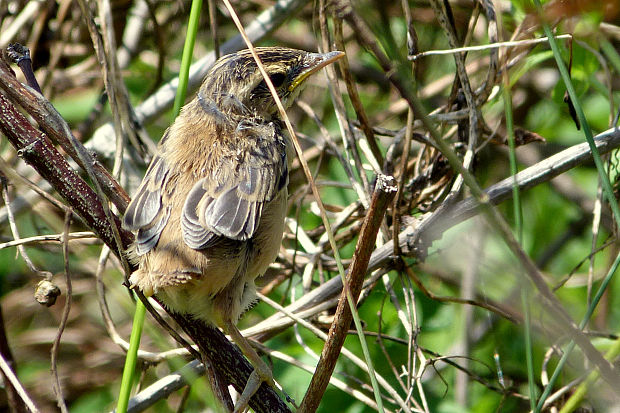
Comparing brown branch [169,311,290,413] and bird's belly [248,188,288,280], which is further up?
bird's belly [248,188,288,280]

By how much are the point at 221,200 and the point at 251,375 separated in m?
0.55

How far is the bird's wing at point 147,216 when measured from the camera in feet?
6.95

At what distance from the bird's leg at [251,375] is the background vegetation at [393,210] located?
179mm

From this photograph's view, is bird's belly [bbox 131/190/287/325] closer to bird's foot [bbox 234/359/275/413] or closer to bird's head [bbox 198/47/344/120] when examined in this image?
bird's foot [bbox 234/359/275/413]

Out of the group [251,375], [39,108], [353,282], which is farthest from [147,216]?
[353,282]

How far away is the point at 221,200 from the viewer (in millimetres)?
2193

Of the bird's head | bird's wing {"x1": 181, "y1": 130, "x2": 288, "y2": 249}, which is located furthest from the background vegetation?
bird's wing {"x1": 181, "y1": 130, "x2": 288, "y2": 249}

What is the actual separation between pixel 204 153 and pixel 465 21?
2.55 meters

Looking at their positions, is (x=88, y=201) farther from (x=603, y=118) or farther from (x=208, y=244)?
(x=603, y=118)

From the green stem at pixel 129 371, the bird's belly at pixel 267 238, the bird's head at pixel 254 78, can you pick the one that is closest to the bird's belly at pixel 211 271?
the bird's belly at pixel 267 238

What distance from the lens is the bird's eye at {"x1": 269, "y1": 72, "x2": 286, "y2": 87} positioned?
2633 mm

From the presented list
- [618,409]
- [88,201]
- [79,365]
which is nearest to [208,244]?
[88,201]

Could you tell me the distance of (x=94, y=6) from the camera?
3.87 meters

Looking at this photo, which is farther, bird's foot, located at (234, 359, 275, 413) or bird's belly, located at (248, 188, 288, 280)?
bird's belly, located at (248, 188, 288, 280)
